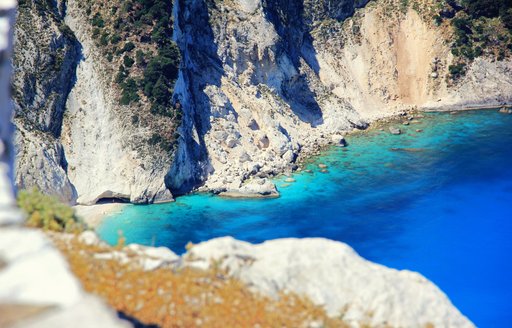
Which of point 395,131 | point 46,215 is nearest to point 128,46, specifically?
point 395,131

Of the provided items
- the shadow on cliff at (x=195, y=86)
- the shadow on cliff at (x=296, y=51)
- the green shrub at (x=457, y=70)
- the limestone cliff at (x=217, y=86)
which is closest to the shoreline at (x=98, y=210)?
the limestone cliff at (x=217, y=86)

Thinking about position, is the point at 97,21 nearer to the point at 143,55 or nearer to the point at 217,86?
the point at 143,55

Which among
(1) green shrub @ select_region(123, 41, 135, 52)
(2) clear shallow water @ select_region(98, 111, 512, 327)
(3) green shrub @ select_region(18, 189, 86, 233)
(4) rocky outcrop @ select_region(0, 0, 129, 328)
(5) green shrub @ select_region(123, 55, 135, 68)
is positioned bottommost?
(2) clear shallow water @ select_region(98, 111, 512, 327)

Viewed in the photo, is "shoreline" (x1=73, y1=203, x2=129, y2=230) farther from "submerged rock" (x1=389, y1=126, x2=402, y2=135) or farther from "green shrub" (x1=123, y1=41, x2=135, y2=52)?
"submerged rock" (x1=389, y1=126, x2=402, y2=135)

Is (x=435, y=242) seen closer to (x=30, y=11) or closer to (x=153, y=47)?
(x=153, y=47)

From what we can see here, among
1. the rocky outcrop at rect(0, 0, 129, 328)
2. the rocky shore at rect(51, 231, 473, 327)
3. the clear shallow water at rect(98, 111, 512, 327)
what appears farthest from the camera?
the clear shallow water at rect(98, 111, 512, 327)

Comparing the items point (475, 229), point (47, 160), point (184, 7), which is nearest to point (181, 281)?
point (475, 229)

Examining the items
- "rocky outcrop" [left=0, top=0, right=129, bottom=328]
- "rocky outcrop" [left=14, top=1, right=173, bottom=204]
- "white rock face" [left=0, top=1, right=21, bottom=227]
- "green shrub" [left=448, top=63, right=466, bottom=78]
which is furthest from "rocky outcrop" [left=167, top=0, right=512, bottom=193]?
"rocky outcrop" [left=0, top=0, right=129, bottom=328]
